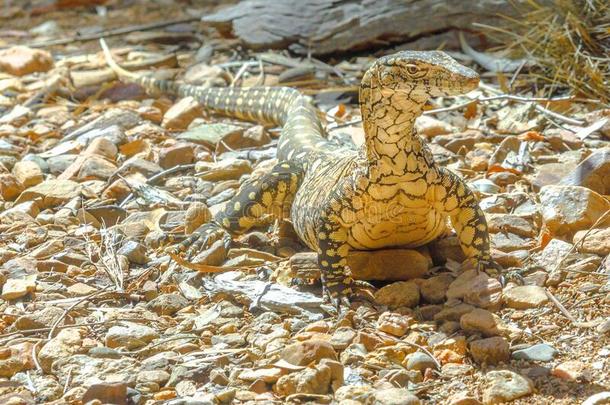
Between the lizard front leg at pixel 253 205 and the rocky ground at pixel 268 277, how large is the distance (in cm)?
11

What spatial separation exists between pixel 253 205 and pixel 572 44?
2.84 metres

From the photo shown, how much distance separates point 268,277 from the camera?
5641mm

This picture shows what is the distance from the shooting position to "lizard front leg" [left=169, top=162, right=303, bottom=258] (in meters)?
6.25

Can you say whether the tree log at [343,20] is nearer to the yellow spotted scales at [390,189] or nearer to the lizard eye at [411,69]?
the yellow spotted scales at [390,189]

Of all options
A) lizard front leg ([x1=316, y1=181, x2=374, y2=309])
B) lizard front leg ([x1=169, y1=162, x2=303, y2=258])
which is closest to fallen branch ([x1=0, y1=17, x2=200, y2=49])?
lizard front leg ([x1=169, y1=162, x2=303, y2=258])

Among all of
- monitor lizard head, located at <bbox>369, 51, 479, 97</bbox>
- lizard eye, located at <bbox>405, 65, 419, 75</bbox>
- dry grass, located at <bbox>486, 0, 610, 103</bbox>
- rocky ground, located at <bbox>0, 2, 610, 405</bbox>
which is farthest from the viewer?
dry grass, located at <bbox>486, 0, 610, 103</bbox>

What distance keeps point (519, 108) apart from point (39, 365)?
451 cm

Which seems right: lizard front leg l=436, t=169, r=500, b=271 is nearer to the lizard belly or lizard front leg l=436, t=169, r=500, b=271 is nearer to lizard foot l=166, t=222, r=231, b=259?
the lizard belly

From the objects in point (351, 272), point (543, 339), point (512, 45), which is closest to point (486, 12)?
point (512, 45)

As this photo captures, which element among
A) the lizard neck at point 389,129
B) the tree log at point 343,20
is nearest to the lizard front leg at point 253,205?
the lizard neck at point 389,129

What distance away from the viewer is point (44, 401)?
4.29 meters

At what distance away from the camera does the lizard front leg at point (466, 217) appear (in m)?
5.15

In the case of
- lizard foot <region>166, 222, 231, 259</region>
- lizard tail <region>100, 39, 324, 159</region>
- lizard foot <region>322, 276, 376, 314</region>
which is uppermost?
lizard tail <region>100, 39, 324, 159</region>

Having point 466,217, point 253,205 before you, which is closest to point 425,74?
point 466,217
